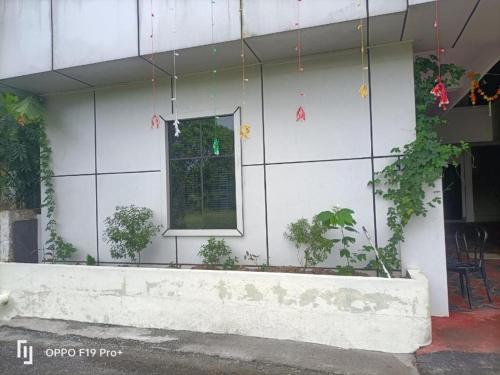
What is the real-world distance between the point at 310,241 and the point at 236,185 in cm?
144

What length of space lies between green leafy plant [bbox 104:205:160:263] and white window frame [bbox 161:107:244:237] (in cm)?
28

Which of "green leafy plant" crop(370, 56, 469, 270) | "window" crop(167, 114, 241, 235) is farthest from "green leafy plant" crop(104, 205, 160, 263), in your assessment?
"green leafy plant" crop(370, 56, 469, 270)

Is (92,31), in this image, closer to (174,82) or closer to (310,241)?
(174,82)

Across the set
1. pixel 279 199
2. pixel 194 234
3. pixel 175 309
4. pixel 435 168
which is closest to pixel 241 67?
pixel 279 199

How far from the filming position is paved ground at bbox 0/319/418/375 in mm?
3777

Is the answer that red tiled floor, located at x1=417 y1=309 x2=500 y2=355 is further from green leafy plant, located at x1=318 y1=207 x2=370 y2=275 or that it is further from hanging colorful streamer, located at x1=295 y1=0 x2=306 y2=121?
hanging colorful streamer, located at x1=295 y1=0 x2=306 y2=121

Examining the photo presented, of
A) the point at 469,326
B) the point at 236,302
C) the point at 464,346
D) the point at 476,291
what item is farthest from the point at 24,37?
the point at 476,291

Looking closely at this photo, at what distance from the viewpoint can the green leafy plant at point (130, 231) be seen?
5.94 m

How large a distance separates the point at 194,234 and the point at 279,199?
1505 millimetres

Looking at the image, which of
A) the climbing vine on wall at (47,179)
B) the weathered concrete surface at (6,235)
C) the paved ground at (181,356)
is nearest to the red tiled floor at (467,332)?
the paved ground at (181,356)

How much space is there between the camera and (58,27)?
5.94 metres

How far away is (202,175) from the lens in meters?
6.27

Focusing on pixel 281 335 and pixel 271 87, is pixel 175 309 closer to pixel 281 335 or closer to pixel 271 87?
pixel 281 335

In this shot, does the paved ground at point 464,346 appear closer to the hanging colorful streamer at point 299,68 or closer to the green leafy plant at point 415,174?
the green leafy plant at point 415,174
